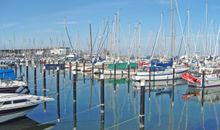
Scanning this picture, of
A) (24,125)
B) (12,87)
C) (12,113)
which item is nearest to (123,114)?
(24,125)

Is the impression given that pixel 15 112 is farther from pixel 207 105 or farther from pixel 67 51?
pixel 67 51

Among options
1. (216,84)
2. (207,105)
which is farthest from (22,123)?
Answer: (216,84)

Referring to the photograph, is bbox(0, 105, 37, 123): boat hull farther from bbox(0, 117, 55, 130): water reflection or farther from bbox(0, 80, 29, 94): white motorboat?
bbox(0, 80, 29, 94): white motorboat

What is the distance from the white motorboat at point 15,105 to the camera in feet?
76.4

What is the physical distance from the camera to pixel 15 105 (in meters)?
23.8

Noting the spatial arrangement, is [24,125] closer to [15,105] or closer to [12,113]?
[12,113]

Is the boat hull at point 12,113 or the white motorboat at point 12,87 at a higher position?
the white motorboat at point 12,87

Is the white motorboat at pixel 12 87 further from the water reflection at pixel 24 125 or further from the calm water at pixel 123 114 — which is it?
the water reflection at pixel 24 125

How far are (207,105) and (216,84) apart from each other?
47.9 ft

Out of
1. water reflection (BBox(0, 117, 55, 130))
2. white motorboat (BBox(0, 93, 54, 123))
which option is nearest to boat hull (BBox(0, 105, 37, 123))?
white motorboat (BBox(0, 93, 54, 123))

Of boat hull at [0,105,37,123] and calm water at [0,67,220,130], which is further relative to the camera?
calm water at [0,67,220,130]

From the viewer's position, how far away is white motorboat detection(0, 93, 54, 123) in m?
23.3

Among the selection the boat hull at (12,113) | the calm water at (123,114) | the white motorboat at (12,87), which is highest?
the white motorboat at (12,87)

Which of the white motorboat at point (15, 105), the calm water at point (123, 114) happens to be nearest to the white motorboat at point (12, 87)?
the calm water at point (123, 114)
